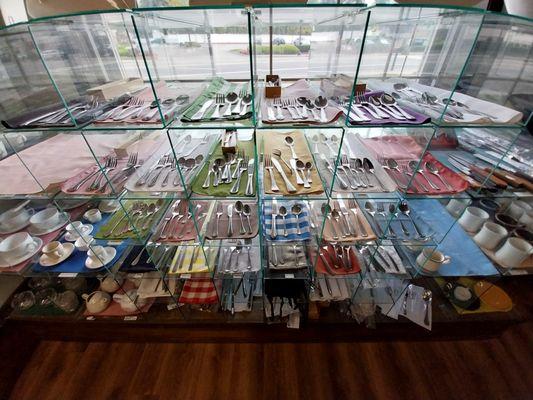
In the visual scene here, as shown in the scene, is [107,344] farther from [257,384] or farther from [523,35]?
[523,35]

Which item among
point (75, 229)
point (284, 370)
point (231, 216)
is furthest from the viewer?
point (284, 370)

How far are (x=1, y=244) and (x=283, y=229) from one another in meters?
1.38

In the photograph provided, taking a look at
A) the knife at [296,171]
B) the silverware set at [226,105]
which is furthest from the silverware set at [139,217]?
the knife at [296,171]

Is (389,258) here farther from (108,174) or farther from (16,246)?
(16,246)

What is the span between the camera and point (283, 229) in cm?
113

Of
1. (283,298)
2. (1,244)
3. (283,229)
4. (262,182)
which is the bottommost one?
(283,298)

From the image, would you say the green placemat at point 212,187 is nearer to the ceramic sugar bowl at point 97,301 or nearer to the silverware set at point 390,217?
the silverware set at point 390,217

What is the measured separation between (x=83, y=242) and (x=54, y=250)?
0.12 meters

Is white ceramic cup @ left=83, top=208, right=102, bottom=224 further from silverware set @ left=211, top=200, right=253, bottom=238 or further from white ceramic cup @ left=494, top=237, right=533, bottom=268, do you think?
white ceramic cup @ left=494, top=237, right=533, bottom=268

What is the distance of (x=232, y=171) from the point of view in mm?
1040

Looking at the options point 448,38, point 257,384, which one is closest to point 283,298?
point 257,384

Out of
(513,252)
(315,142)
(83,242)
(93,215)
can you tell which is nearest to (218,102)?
(315,142)

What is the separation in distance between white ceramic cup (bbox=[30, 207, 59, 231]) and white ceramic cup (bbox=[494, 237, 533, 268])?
2.26 m

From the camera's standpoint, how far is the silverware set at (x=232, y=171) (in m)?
0.98
